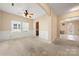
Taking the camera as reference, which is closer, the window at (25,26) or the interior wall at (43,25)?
the window at (25,26)

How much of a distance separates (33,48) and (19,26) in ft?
2.22

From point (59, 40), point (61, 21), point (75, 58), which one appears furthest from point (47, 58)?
point (61, 21)

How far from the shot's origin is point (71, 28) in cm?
266

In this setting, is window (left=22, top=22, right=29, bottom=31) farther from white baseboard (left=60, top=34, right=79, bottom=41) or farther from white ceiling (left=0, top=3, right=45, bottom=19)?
white baseboard (left=60, top=34, right=79, bottom=41)

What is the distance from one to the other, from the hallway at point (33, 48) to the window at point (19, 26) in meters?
0.26

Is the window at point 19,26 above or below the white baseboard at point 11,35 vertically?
above

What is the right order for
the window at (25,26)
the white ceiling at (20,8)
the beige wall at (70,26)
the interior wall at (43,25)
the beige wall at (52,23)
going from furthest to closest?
1. the interior wall at (43,25)
2. the beige wall at (52,23)
3. the window at (25,26)
4. the beige wall at (70,26)
5. the white ceiling at (20,8)

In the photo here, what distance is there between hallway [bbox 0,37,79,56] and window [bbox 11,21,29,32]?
260mm

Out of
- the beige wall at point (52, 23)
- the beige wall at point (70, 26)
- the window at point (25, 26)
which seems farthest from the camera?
the beige wall at point (52, 23)

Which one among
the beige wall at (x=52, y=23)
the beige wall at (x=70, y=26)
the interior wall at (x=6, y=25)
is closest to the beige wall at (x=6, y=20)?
the interior wall at (x=6, y=25)

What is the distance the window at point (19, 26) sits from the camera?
2528 mm

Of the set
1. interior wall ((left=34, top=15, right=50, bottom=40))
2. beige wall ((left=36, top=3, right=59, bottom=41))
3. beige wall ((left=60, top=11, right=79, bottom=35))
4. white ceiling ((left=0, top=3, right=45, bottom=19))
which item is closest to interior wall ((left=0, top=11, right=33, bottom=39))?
white ceiling ((left=0, top=3, right=45, bottom=19))

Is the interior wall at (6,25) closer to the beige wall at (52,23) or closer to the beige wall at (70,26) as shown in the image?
the beige wall at (52,23)

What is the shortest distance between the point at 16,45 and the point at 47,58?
881 mm
